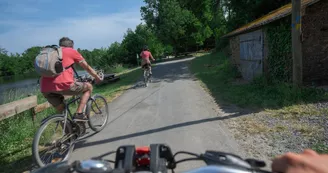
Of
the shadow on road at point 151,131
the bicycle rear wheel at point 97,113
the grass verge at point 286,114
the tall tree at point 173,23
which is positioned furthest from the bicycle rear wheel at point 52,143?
the tall tree at point 173,23

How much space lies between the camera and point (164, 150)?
1.49 meters

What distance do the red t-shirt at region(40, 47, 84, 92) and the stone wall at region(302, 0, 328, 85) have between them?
25.7ft

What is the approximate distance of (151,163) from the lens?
1328 mm

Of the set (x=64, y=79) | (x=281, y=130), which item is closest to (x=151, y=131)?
(x=64, y=79)

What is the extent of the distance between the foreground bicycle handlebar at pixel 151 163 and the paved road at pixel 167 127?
2242 millimetres

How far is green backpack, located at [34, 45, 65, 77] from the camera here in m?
3.78

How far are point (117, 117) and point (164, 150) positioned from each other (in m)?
5.51

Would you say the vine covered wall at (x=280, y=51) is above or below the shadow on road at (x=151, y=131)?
above

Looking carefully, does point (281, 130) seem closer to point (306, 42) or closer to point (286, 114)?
point (286, 114)

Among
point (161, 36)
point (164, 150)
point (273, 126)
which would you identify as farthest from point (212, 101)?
point (161, 36)

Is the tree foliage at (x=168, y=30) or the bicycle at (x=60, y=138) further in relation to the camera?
the tree foliage at (x=168, y=30)

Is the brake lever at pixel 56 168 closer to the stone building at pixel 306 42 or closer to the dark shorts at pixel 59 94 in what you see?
the dark shorts at pixel 59 94

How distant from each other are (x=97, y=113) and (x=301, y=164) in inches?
198

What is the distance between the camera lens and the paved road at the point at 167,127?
4.42 meters
